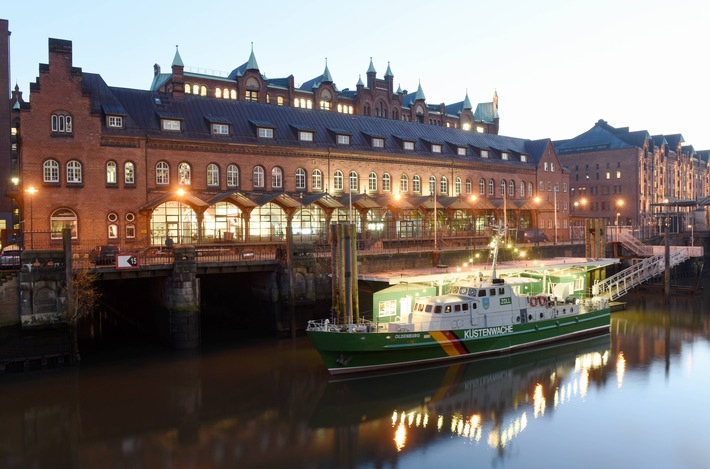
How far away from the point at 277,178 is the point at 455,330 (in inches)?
1137

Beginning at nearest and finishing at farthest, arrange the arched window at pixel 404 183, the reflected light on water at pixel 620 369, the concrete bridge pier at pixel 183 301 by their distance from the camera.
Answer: the reflected light on water at pixel 620 369 → the concrete bridge pier at pixel 183 301 → the arched window at pixel 404 183

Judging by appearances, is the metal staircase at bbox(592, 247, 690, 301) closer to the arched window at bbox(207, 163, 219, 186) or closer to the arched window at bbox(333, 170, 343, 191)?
the arched window at bbox(333, 170, 343, 191)

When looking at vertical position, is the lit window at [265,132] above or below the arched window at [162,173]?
above

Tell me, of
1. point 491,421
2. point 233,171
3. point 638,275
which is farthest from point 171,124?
point 638,275

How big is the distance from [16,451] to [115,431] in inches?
130

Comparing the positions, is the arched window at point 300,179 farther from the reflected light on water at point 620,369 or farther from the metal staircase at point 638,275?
the reflected light on water at point 620,369

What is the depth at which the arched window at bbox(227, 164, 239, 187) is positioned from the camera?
173 feet

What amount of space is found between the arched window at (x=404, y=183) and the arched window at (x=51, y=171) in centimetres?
3358

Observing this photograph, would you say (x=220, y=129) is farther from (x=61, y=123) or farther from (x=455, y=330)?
(x=455, y=330)

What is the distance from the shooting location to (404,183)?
213 ft

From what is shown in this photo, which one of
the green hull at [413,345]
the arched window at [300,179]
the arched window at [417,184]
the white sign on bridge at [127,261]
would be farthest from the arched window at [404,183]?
the white sign on bridge at [127,261]

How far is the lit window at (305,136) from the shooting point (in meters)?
58.1

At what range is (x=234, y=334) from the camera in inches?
1564

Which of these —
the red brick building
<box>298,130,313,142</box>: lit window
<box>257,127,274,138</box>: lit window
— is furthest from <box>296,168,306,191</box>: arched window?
<box>257,127,274,138</box>: lit window
